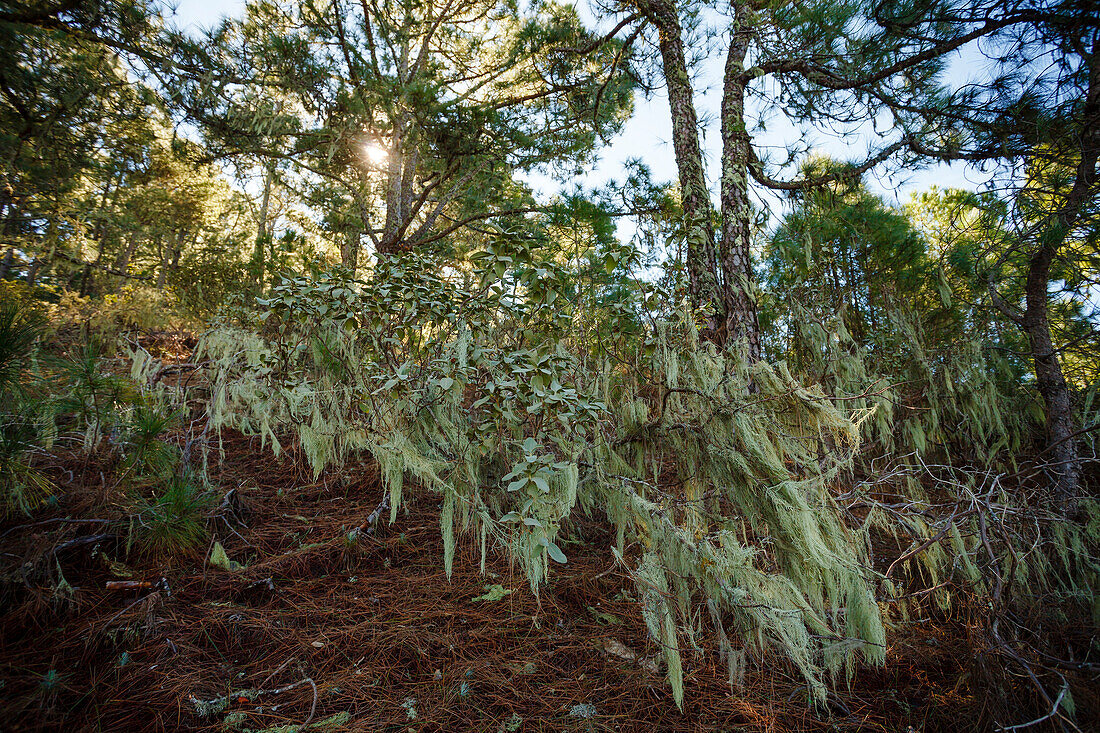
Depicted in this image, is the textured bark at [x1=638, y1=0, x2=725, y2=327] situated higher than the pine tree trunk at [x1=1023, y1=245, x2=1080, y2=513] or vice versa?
the textured bark at [x1=638, y1=0, x2=725, y2=327]

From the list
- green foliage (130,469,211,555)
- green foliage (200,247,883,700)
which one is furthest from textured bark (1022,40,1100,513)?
green foliage (130,469,211,555)

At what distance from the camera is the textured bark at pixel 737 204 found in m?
2.76

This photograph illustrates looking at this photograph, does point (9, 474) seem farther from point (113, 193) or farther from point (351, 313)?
point (113, 193)

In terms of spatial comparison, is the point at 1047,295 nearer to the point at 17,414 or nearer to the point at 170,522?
the point at 170,522

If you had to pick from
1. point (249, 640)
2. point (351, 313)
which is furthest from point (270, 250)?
point (249, 640)

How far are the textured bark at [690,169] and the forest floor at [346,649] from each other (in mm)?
1667

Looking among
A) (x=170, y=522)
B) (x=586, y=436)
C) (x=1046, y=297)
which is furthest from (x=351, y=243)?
(x=1046, y=297)

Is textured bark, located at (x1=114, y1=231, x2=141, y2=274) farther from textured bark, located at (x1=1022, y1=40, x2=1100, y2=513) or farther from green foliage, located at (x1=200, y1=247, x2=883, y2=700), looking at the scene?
textured bark, located at (x1=1022, y1=40, x2=1100, y2=513)

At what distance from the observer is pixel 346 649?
1.62 m

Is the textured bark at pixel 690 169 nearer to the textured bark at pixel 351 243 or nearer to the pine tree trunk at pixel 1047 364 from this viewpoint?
the pine tree trunk at pixel 1047 364

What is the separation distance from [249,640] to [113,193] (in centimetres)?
712

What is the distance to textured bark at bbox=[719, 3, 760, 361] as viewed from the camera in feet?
9.04

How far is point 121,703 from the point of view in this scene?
1.30 meters

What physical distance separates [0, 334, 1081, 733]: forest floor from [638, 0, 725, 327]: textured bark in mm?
1667
